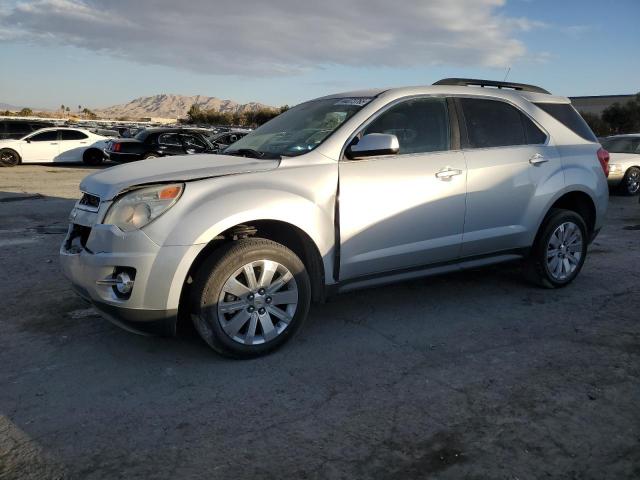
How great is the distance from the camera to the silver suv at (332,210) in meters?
3.51

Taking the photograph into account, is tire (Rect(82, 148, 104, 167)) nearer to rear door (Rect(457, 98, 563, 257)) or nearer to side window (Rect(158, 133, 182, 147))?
side window (Rect(158, 133, 182, 147))

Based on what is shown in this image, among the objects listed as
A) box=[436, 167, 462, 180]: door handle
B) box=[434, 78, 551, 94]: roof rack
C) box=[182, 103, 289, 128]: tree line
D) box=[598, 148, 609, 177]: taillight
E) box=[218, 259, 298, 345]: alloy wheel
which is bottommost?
box=[218, 259, 298, 345]: alloy wheel

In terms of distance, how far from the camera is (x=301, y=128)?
4.62 meters

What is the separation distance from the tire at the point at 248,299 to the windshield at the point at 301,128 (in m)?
0.85

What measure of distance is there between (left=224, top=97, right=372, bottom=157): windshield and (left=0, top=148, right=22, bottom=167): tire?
16.9 meters

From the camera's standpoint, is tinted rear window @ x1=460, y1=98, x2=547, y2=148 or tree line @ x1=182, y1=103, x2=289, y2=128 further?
tree line @ x1=182, y1=103, x2=289, y2=128

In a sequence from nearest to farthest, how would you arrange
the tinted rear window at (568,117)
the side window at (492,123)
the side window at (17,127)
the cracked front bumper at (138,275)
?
the cracked front bumper at (138,275) → the side window at (492,123) → the tinted rear window at (568,117) → the side window at (17,127)

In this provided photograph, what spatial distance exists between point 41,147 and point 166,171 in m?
17.9

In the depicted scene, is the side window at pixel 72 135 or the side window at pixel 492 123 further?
the side window at pixel 72 135

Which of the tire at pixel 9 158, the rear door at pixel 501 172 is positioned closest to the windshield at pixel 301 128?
the rear door at pixel 501 172

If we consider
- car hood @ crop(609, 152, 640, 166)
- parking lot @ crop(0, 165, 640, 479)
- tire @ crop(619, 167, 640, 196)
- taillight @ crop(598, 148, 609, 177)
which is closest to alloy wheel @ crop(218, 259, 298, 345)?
parking lot @ crop(0, 165, 640, 479)

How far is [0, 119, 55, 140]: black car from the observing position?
19375mm

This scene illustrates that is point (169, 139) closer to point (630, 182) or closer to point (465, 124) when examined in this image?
point (630, 182)

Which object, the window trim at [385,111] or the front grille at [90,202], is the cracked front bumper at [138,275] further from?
the window trim at [385,111]
